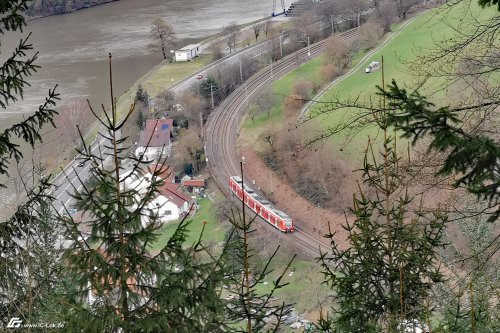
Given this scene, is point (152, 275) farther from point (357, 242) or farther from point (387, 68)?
point (387, 68)

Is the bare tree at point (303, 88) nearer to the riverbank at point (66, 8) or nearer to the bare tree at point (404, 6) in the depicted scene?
the bare tree at point (404, 6)

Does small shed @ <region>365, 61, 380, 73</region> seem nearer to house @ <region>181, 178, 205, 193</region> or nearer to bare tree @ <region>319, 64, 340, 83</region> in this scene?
bare tree @ <region>319, 64, 340, 83</region>

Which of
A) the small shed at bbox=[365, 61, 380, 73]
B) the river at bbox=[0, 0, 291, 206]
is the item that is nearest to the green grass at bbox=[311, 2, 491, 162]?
the small shed at bbox=[365, 61, 380, 73]

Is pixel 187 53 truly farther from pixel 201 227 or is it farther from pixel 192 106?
pixel 201 227

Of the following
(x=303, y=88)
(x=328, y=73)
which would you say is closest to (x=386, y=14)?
(x=328, y=73)

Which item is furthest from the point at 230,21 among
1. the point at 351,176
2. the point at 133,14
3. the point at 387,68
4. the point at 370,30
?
the point at 351,176

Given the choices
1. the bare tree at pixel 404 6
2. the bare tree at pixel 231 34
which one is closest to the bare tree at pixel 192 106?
the bare tree at pixel 231 34
